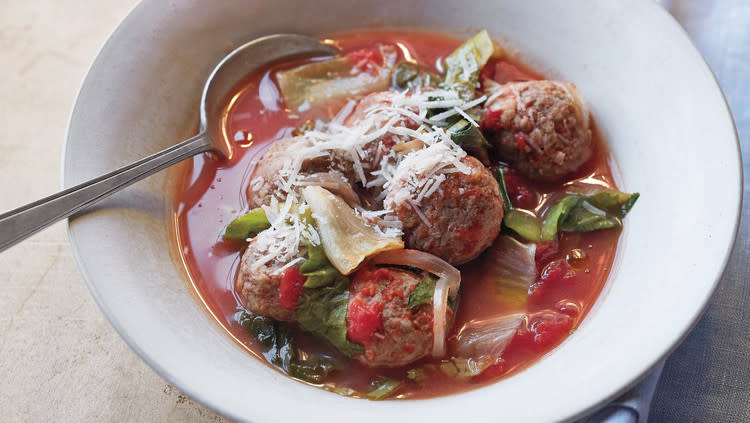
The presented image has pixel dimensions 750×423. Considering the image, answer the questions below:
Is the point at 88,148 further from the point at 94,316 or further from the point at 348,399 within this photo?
the point at 348,399

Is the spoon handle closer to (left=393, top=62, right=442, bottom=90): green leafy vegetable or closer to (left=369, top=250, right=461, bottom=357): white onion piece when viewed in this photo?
(left=369, top=250, right=461, bottom=357): white onion piece

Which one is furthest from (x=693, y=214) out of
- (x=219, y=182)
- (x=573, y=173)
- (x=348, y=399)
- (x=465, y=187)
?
(x=219, y=182)

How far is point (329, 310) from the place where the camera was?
2.80m

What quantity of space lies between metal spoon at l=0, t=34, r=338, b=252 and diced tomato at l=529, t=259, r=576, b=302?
1.98m

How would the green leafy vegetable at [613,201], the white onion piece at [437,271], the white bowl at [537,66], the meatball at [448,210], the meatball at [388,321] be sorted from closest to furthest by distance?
the white bowl at [537,66]
the meatball at [388,321]
the white onion piece at [437,271]
the meatball at [448,210]
the green leafy vegetable at [613,201]

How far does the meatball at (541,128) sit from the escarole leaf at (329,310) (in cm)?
131

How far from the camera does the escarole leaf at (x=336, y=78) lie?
3900 millimetres

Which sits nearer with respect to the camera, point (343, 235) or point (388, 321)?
point (388, 321)

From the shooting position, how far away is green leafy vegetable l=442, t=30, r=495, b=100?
3738 mm

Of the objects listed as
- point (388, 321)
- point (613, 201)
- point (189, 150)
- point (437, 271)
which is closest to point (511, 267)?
point (437, 271)

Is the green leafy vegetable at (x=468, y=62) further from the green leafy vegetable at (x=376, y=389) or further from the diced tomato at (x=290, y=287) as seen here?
the green leafy vegetable at (x=376, y=389)

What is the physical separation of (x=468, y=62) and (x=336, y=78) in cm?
89

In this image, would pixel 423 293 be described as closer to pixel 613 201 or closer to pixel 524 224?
pixel 524 224

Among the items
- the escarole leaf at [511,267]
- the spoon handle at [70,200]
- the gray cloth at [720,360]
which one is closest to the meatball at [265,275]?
the spoon handle at [70,200]
